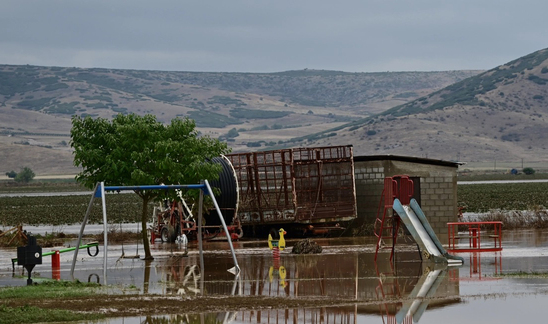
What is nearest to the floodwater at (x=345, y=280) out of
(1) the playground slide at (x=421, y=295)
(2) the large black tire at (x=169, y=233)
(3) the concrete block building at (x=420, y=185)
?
(1) the playground slide at (x=421, y=295)

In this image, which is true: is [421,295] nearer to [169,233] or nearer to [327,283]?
[327,283]

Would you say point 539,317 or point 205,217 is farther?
point 205,217

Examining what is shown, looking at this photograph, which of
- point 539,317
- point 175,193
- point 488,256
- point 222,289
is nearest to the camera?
point 539,317

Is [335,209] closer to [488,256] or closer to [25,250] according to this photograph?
[488,256]

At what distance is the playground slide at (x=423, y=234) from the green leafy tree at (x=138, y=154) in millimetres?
6349

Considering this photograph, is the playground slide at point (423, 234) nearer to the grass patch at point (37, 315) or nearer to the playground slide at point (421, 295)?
the playground slide at point (421, 295)

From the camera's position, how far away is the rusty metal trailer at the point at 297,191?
125ft

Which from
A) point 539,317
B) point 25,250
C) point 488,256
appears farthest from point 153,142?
point 539,317

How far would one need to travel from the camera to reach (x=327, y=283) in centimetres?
2194

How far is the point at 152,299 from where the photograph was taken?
63.3ft

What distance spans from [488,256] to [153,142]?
10479mm

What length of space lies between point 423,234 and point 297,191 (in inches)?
481

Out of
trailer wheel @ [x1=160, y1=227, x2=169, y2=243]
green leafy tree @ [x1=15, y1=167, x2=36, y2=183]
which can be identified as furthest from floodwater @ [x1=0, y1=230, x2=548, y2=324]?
green leafy tree @ [x1=15, y1=167, x2=36, y2=183]

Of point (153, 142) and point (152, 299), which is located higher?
point (153, 142)
